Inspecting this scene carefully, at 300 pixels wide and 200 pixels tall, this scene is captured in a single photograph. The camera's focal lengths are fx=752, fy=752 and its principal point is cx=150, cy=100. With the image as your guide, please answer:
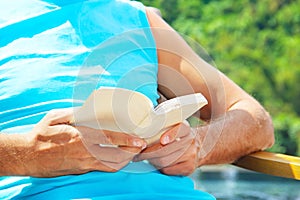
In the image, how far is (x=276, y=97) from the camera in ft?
61.1

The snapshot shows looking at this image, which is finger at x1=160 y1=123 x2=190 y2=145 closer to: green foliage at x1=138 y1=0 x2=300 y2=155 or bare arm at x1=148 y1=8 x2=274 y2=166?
bare arm at x1=148 y1=8 x2=274 y2=166

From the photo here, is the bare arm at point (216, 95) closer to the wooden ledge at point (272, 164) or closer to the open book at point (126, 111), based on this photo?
the wooden ledge at point (272, 164)

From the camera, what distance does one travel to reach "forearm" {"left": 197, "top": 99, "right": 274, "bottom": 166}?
1254 mm

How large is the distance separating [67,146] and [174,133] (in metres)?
0.16

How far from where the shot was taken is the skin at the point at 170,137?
1050mm

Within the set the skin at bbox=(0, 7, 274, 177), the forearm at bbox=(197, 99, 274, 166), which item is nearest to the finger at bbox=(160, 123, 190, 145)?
the skin at bbox=(0, 7, 274, 177)

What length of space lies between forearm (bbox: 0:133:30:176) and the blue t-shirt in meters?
0.07

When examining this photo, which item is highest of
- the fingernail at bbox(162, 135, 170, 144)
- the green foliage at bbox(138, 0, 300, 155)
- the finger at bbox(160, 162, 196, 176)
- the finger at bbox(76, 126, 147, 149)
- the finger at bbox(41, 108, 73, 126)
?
the finger at bbox(41, 108, 73, 126)

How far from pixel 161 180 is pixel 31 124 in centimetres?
22

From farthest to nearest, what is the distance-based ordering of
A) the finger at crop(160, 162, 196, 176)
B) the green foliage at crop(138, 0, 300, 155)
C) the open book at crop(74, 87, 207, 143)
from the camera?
the green foliage at crop(138, 0, 300, 155), the finger at crop(160, 162, 196, 176), the open book at crop(74, 87, 207, 143)

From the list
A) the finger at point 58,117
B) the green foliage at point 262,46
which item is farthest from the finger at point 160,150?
the green foliage at point 262,46

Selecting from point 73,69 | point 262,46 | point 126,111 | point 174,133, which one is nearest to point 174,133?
point 174,133

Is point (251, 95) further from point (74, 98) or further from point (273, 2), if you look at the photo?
point (273, 2)

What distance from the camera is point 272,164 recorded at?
1290mm
